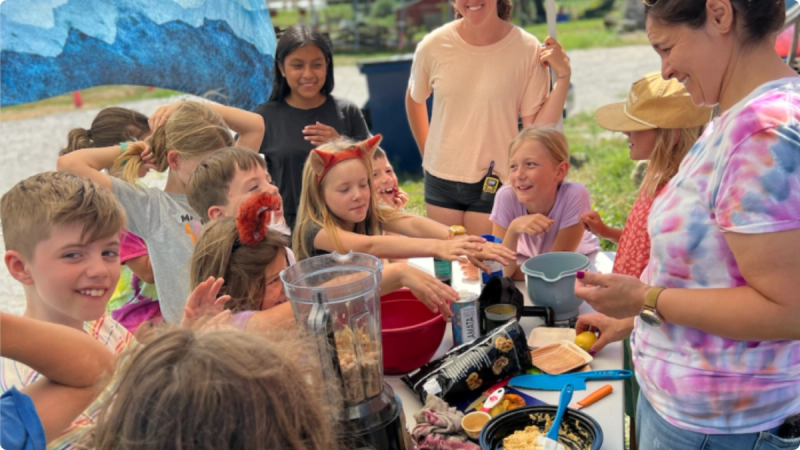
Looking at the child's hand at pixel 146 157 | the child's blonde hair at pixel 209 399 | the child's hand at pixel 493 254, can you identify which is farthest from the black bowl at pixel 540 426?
the child's hand at pixel 146 157

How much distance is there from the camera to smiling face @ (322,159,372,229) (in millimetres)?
2576

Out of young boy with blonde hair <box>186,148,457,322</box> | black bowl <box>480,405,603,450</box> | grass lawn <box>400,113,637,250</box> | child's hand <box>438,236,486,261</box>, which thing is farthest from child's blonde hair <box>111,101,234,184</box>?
grass lawn <box>400,113,637,250</box>

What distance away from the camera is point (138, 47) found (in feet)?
10.3

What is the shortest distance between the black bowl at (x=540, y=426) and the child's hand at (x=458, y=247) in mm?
608

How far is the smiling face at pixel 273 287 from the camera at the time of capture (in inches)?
77.2

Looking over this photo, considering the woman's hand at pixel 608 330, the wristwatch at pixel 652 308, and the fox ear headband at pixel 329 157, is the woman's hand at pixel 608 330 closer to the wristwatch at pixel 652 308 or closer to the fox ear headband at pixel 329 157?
the wristwatch at pixel 652 308

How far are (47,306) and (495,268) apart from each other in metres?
1.45

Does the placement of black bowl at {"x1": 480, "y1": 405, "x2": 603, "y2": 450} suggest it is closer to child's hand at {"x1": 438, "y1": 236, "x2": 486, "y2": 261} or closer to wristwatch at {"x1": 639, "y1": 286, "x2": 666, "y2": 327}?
wristwatch at {"x1": 639, "y1": 286, "x2": 666, "y2": 327}

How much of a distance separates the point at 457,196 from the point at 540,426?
2028mm

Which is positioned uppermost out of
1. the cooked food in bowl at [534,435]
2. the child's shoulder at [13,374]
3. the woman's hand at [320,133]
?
the woman's hand at [320,133]

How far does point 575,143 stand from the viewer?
313 inches

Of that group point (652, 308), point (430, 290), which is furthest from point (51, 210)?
point (652, 308)

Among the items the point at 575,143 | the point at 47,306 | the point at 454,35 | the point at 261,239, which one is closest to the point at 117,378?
the point at 47,306

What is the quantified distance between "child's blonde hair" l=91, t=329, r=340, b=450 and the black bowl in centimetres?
70
